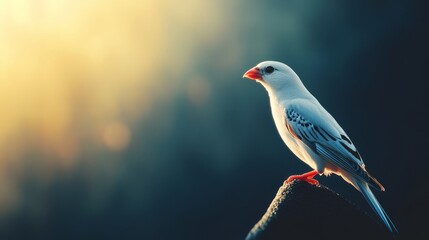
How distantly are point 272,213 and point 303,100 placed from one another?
220 cm

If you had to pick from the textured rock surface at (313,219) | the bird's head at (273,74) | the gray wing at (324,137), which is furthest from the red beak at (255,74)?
A: the textured rock surface at (313,219)

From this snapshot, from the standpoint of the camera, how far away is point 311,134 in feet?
18.7

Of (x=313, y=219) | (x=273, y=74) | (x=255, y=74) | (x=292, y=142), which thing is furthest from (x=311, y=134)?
(x=313, y=219)

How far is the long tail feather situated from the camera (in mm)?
4637

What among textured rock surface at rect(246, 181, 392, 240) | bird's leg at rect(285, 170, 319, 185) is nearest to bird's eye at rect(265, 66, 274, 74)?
bird's leg at rect(285, 170, 319, 185)

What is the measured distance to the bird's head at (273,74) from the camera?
621cm

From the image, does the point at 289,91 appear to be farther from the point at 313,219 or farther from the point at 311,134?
the point at 313,219

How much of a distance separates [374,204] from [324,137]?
1044 mm

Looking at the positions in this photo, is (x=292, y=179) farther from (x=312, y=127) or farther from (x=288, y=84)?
(x=288, y=84)

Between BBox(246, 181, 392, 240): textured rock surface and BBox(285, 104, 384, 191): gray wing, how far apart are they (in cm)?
75

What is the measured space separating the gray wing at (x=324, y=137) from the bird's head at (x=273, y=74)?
1.49 ft

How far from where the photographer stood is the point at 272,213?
4277 millimetres

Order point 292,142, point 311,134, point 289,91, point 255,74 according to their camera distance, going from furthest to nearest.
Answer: point 255,74, point 289,91, point 292,142, point 311,134

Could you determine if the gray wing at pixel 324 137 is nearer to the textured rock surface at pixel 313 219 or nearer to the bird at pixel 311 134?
the bird at pixel 311 134
